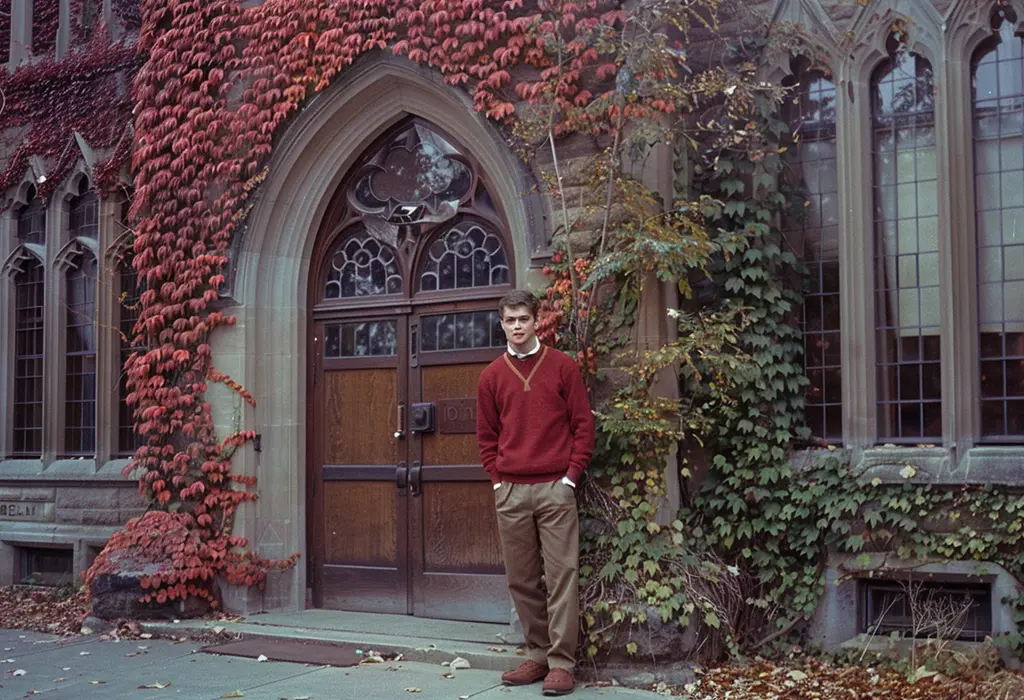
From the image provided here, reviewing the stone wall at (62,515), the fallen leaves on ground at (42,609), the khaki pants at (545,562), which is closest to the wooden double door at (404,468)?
the khaki pants at (545,562)

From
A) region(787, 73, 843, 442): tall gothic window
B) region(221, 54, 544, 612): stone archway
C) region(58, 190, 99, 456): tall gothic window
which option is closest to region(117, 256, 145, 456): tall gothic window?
region(58, 190, 99, 456): tall gothic window

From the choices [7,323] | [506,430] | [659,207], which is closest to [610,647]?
[506,430]

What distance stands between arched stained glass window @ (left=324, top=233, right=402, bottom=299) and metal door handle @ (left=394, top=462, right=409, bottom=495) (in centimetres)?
132

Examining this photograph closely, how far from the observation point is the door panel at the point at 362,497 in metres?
8.76

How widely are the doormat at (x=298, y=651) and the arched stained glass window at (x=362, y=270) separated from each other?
266 centimetres

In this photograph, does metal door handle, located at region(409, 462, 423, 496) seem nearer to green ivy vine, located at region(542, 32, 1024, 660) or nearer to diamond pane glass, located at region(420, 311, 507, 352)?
diamond pane glass, located at region(420, 311, 507, 352)

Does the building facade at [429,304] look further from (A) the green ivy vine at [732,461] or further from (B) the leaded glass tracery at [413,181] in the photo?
(A) the green ivy vine at [732,461]

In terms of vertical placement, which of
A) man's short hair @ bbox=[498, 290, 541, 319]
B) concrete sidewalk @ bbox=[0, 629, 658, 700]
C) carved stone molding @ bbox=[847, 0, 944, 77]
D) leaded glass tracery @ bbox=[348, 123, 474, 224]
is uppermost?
carved stone molding @ bbox=[847, 0, 944, 77]

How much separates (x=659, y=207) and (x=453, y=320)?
6.21ft

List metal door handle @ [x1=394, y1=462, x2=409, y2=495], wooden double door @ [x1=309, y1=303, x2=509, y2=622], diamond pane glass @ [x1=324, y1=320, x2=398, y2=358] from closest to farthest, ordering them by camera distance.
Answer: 1. wooden double door @ [x1=309, y1=303, x2=509, y2=622]
2. metal door handle @ [x1=394, y1=462, x2=409, y2=495]
3. diamond pane glass @ [x1=324, y1=320, x2=398, y2=358]

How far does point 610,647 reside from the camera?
22.6 feet

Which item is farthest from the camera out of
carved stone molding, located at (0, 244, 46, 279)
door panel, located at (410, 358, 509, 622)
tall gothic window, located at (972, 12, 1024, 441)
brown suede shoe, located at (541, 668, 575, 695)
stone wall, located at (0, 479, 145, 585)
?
carved stone molding, located at (0, 244, 46, 279)

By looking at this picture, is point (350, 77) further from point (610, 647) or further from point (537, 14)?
point (610, 647)

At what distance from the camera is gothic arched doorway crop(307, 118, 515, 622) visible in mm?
8461
